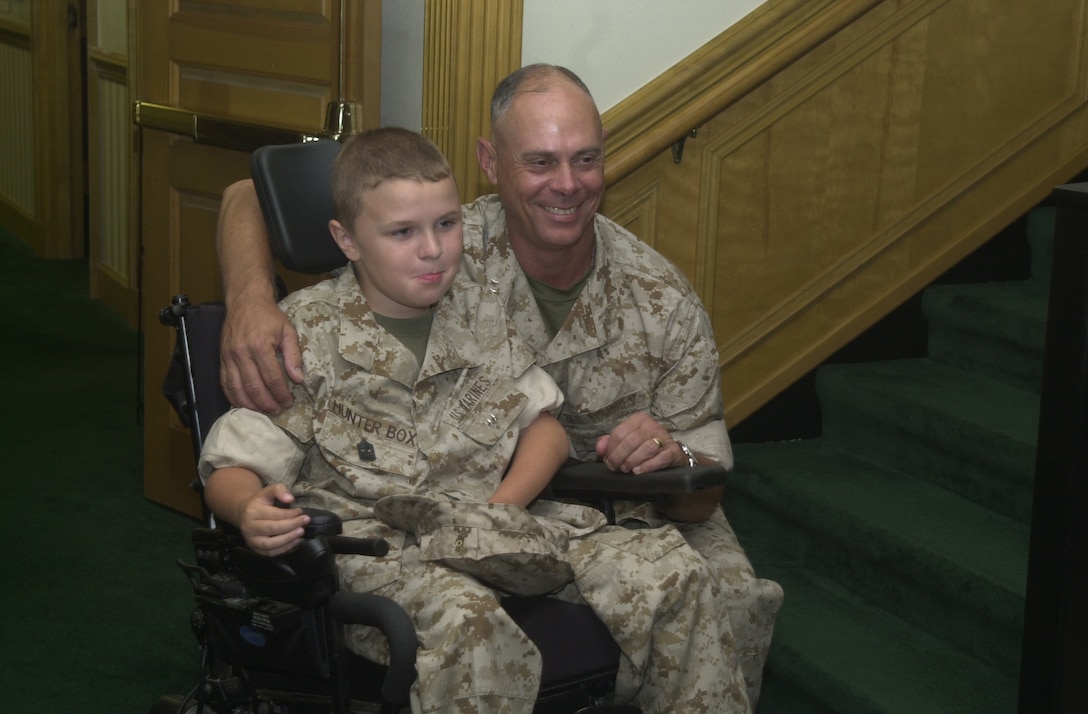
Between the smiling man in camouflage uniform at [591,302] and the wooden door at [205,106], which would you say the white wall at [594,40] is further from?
the smiling man in camouflage uniform at [591,302]

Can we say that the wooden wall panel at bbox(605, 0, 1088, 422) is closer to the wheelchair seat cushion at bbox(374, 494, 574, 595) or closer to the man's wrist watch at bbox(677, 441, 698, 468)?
the man's wrist watch at bbox(677, 441, 698, 468)

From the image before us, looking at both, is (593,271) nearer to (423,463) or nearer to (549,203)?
(549,203)

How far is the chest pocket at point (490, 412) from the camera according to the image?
6.37 feet

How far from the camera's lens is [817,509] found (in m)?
2.96

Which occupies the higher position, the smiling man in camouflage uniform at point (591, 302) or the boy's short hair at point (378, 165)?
the boy's short hair at point (378, 165)

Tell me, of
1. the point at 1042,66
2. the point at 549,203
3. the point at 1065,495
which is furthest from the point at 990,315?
the point at 549,203

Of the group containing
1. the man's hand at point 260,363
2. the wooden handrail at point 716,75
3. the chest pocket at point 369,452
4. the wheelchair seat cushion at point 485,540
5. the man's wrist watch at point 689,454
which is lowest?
the wheelchair seat cushion at point 485,540

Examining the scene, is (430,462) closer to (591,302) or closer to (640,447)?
(640,447)

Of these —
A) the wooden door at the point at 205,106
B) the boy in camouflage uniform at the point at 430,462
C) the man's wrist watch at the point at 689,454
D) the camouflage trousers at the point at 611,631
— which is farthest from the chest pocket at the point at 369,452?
the wooden door at the point at 205,106

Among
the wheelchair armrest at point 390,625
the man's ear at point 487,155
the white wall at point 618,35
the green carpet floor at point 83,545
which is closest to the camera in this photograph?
the wheelchair armrest at point 390,625

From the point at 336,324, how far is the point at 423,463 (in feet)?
0.77

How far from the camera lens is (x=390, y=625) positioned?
1598mm

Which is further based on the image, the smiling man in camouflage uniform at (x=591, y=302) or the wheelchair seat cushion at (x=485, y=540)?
the smiling man in camouflage uniform at (x=591, y=302)

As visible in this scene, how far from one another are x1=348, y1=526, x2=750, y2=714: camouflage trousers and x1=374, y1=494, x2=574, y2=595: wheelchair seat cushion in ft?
0.08
